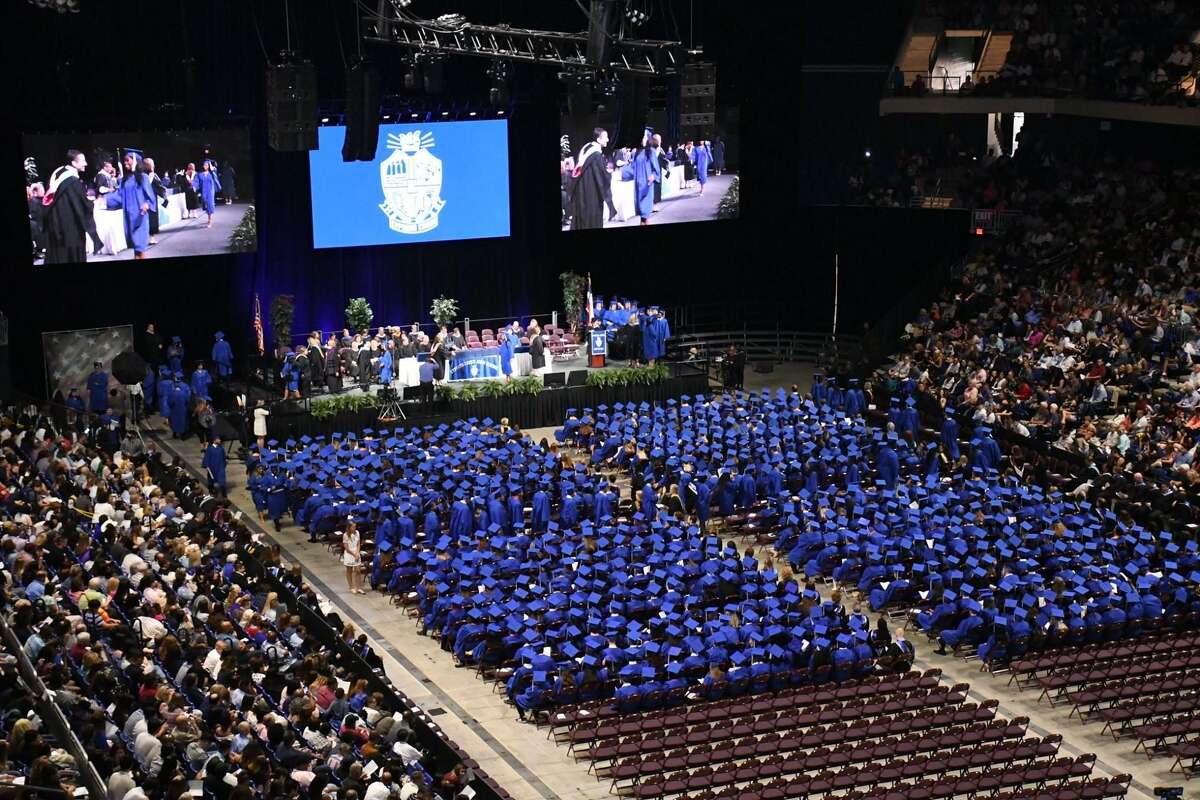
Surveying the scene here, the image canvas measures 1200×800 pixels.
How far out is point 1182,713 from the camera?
68.8ft

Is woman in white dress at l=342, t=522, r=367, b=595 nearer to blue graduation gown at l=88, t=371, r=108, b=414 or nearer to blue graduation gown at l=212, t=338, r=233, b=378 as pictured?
blue graduation gown at l=88, t=371, r=108, b=414

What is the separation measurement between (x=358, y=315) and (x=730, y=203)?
946 cm

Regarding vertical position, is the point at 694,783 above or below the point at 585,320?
below

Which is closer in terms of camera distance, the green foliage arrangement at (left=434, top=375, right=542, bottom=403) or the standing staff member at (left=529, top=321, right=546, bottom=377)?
the green foliage arrangement at (left=434, top=375, right=542, bottom=403)

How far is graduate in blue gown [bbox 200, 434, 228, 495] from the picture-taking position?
2952 centimetres

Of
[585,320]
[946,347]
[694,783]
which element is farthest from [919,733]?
[585,320]

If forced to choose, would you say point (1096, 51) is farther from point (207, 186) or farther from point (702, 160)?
point (207, 186)

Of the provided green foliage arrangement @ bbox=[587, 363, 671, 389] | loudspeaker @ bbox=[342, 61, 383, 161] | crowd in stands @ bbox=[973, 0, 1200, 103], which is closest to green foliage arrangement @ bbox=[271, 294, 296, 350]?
green foliage arrangement @ bbox=[587, 363, 671, 389]

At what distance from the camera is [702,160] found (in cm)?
3994

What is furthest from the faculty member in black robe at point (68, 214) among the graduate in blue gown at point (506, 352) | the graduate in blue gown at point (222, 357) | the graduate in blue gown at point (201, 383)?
the graduate in blue gown at point (506, 352)

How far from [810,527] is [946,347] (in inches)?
392

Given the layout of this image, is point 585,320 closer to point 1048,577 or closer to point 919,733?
point 1048,577

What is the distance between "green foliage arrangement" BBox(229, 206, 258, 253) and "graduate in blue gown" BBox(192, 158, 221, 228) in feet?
2.01

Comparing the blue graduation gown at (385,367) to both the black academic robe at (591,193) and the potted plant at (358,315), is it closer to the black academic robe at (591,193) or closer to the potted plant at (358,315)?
the potted plant at (358,315)
